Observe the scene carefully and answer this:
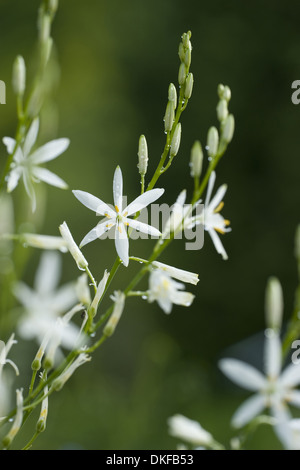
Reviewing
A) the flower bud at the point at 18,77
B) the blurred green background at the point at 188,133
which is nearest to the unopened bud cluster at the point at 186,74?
the flower bud at the point at 18,77

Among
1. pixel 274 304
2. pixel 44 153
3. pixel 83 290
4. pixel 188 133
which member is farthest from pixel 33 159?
pixel 188 133

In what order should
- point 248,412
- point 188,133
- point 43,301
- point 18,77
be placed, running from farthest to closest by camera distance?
point 188,133 → point 43,301 → point 248,412 → point 18,77

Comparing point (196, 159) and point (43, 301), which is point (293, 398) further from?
point (43, 301)

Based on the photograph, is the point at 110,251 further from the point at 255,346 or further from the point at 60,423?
the point at 60,423

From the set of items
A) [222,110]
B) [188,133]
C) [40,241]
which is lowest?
[40,241]

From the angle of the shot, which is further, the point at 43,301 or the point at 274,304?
the point at 43,301

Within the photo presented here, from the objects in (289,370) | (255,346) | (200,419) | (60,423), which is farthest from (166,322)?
(289,370)
